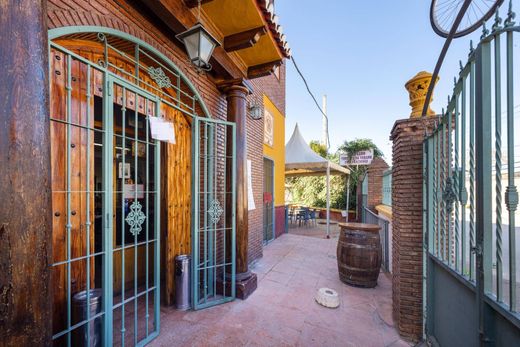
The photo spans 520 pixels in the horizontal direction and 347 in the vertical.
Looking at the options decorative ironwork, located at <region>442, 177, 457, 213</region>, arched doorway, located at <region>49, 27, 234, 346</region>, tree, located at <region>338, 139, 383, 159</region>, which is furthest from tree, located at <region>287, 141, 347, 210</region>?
decorative ironwork, located at <region>442, 177, 457, 213</region>

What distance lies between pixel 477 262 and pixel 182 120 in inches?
130

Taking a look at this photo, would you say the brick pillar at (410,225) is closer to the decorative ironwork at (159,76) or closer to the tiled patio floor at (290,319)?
the tiled patio floor at (290,319)

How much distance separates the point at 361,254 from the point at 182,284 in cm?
281

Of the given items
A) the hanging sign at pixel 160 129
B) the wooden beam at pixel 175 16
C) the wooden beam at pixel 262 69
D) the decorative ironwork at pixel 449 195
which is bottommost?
the decorative ironwork at pixel 449 195

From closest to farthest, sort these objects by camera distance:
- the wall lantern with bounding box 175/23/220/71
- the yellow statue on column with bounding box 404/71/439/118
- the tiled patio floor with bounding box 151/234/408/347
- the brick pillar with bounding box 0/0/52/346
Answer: the brick pillar with bounding box 0/0/52/346
the wall lantern with bounding box 175/23/220/71
the tiled patio floor with bounding box 151/234/408/347
the yellow statue on column with bounding box 404/71/439/118

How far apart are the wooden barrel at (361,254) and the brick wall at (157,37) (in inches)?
80.9

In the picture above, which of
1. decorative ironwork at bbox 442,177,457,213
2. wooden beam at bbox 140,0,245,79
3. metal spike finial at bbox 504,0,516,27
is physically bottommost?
decorative ironwork at bbox 442,177,457,213

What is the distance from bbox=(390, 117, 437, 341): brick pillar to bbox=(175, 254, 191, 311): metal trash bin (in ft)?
8.57

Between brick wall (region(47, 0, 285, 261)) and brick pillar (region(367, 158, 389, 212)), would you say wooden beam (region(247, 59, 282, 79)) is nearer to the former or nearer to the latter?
brick wall (region(47, 0, 285, 261))

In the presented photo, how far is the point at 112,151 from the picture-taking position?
80.8 inches

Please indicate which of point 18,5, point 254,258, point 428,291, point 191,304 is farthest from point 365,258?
point 18,5

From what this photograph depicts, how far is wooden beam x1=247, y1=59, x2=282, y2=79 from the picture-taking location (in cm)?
377

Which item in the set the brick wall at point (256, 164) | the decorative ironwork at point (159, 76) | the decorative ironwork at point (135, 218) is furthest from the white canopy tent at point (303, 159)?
the decorative ironwork at point (135, 218)

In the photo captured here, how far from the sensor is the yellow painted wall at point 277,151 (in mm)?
6760
